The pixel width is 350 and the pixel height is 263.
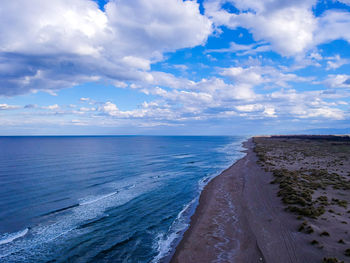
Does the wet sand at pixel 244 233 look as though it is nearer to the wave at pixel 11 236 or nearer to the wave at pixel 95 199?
the wave at pixel 95 199

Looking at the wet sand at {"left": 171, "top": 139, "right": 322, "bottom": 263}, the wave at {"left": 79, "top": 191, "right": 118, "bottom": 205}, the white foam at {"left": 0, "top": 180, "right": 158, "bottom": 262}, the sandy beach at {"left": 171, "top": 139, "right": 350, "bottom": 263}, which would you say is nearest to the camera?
the sandy beach at {"left": 171, "top": 139, "right": 350, "bottom": 263}

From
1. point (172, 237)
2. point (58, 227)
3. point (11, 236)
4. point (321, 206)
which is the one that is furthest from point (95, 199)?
point (321, 206)

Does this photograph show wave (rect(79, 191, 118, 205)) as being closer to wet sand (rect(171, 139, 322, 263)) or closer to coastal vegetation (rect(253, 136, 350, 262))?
wet sand (rect(171, 139, 322, 263))

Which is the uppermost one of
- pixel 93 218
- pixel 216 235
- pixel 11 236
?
pixel 216 235

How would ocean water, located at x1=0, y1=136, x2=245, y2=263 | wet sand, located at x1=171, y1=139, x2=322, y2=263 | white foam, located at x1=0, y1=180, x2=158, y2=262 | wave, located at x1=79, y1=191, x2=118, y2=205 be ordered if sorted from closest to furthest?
wet sand, located at x1=171, y1=139, x2=322, y2=263
ocean water, located at x1=0, y1=136, x2=245, y2=263
white foam, located at x1=0, y1=180, x2=158, y2=262
wave, located at x1=79, y1=191, x2=118, y2=205

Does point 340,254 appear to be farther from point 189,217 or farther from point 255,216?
point 189,217

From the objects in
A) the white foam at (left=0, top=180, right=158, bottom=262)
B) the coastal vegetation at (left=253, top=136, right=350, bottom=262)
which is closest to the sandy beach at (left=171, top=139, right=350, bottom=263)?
the coastal vegetation at (left=253, top=136, right=350, bottom=262)

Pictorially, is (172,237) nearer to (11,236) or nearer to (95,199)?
(11,236)

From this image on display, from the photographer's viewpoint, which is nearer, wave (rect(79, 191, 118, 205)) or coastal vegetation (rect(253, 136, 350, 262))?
coastal vegetation (rect(253, 136, 350, 262))
